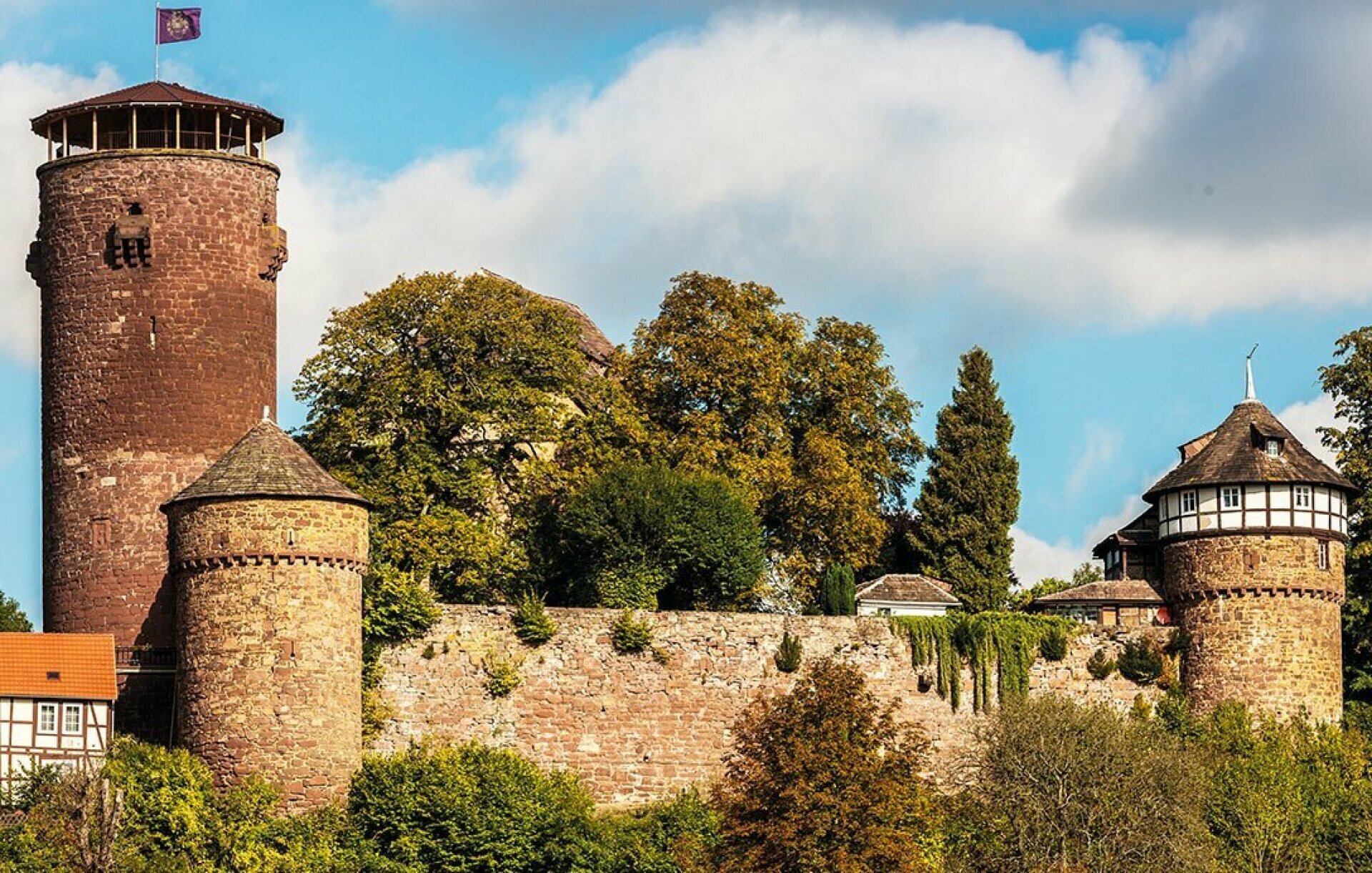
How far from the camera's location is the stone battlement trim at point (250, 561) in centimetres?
6081

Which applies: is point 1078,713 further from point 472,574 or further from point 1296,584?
point 472,574

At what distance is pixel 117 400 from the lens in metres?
64.6

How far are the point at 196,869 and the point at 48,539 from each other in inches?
355

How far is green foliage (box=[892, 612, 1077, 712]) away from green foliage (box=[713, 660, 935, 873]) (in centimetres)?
862

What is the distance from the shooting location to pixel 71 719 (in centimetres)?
6153

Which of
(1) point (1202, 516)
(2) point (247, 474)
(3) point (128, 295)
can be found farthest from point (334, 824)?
(1) point (1202, 516)

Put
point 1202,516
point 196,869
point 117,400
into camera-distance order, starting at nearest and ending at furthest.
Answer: point 196,869
point 117,400
point 1202,516

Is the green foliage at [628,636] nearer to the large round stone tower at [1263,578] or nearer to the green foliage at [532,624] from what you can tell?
the green foliage at [532,624]

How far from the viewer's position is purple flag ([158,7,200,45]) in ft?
221

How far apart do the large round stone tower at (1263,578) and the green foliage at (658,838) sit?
11286 millimetres

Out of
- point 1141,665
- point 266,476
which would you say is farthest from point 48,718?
point 1141,665

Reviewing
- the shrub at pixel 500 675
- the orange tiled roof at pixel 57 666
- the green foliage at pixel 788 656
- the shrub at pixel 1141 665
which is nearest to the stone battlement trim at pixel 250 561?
the orange tiled roof at pixel 57 666

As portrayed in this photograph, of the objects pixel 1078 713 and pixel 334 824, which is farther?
pixel 1078 713

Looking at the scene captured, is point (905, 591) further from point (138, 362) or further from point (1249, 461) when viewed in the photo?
point (138, 362)
